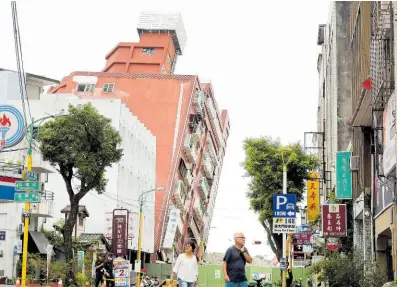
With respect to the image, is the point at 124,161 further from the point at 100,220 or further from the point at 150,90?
the point at 150,90

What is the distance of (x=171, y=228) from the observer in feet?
271

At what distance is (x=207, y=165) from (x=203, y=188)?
298 centimetres

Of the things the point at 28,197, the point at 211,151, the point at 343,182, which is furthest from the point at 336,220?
the point at 211,151

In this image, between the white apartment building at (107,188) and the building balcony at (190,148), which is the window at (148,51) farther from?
the white apartment building at (107,188)

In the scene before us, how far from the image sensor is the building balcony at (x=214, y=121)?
3976 inches

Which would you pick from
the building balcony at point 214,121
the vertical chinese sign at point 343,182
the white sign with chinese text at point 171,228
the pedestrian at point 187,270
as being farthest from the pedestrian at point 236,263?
the building balcony at point 214,121

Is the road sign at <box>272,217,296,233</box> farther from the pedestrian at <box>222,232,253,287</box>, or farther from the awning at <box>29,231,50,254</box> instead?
the awning at <box>29,231,50,254</box>

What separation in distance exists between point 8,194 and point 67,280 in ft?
17.2

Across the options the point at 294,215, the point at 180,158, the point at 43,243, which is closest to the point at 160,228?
the point at 180,158

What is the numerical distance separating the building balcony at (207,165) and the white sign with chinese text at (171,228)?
21.1 metres

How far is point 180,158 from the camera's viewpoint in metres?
88.2

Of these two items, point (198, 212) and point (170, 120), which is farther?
point (198, 212)

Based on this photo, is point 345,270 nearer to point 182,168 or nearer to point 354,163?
point 354,163

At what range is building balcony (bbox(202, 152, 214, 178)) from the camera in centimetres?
10406
